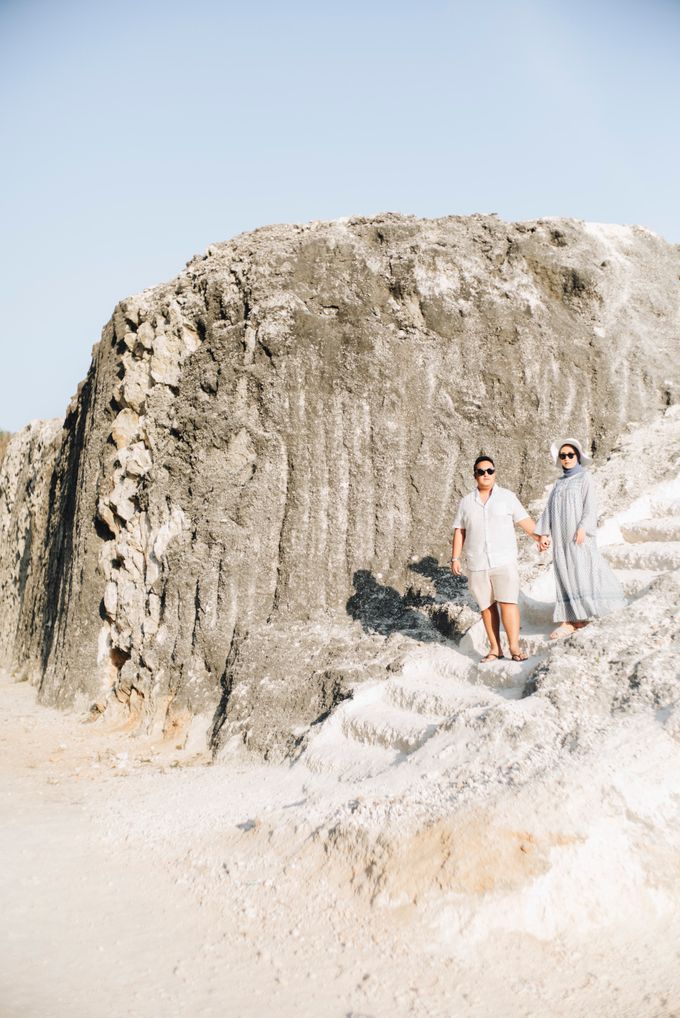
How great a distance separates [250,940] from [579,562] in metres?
2.93

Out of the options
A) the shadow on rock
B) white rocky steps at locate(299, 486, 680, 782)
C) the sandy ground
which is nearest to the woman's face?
white rocky steps at locate(299, 486, 680, 782)

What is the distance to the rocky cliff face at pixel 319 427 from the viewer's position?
7.20 meters

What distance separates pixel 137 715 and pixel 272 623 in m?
1.65

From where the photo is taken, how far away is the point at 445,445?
7.61 m

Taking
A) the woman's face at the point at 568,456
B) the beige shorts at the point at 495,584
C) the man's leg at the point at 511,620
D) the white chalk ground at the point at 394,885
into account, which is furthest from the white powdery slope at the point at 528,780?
the woman's face at the point at 568,456

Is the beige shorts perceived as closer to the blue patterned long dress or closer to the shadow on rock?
the blue patterned long dress

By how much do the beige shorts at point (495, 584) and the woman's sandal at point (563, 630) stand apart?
32 centimetres

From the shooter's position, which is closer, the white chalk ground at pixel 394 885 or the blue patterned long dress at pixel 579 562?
the white chalk ground at pixel 394 885

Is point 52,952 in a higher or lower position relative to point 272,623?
lower

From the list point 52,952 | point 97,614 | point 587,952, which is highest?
point 97,614

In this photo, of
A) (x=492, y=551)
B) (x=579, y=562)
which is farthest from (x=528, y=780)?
(x=492, y=551)

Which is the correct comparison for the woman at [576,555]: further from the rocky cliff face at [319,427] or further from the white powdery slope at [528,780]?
the rocky cliff face at [319,427]

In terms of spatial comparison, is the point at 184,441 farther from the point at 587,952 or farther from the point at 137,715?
the point at 587,952

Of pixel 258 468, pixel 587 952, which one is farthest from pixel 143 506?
pixel 587 952
